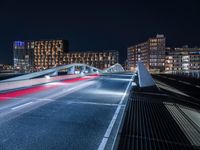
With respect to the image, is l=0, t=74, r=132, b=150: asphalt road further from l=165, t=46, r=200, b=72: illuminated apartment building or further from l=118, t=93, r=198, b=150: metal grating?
l=165, t=46, r=200, b=72: illuminated apartment building

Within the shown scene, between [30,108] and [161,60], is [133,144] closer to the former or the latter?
[30,108]

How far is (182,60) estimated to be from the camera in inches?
6048

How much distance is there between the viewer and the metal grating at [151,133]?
5111 millimetres

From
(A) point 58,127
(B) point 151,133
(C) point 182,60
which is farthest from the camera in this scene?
(C) point 182,60

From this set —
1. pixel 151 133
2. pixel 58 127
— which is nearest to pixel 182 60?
pixel 151 133

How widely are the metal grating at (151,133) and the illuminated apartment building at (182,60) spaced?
5856 inches

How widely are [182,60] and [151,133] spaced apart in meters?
160

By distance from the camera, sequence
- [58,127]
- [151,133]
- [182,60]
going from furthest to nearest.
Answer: [182,60] < [58,127] < [151,133]

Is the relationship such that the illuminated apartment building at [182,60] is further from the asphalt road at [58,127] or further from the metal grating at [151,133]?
the asphalt road at [58,127]

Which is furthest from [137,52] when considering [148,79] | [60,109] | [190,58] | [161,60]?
[60,109]

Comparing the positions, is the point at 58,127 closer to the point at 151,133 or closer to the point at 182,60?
the point at 151,133

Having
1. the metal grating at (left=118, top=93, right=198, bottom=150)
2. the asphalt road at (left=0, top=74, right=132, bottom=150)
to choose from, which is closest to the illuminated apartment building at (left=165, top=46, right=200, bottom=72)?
the metal grating at (left=118, top=93, right=198, bottom=150)

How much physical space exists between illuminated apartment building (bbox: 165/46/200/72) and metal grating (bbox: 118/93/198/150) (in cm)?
14875

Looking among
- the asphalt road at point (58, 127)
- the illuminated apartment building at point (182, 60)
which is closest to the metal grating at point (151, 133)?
the asphalt road at point (58, 127)
